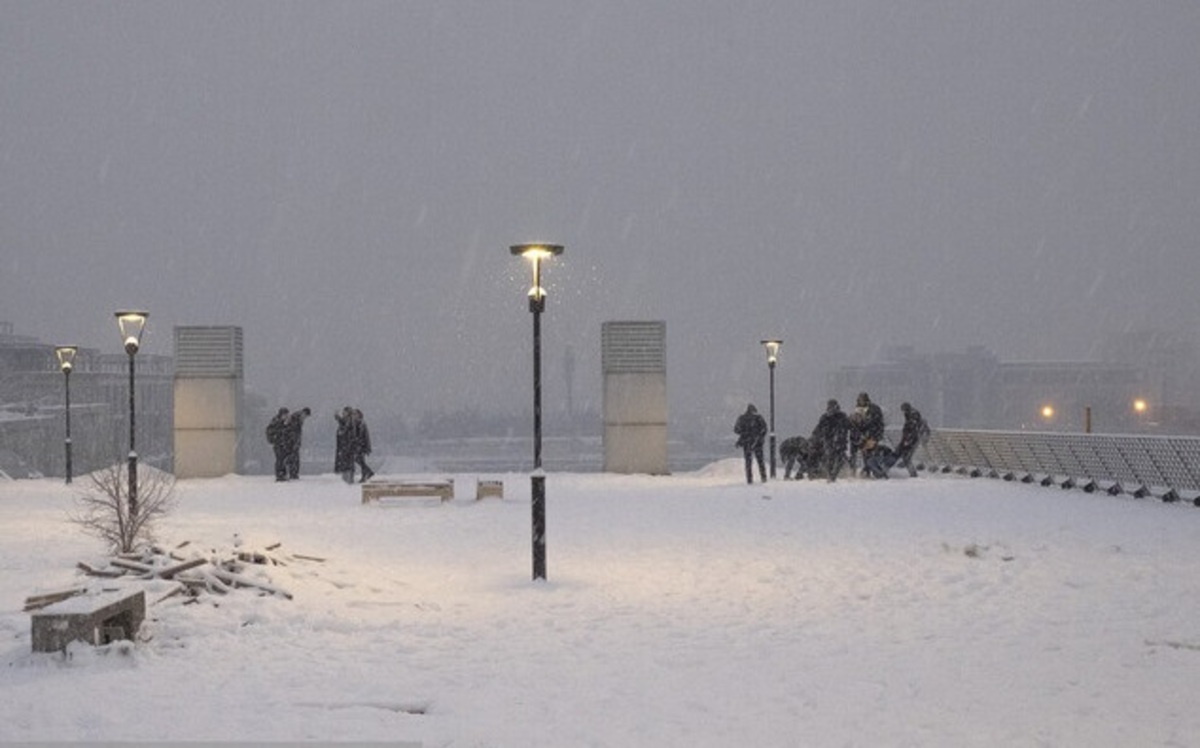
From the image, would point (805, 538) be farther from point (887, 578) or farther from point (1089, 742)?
point (1089, 742)

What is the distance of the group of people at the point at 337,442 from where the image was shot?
27033 millimetres

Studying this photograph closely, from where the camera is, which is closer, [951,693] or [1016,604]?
[951,693]

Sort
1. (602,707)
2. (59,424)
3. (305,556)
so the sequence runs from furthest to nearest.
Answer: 1. (59,424)
2. (305,556)
3. (602,707)

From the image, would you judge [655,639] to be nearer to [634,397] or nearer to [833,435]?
[833,435]

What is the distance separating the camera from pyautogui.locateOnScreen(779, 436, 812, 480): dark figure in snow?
2743 centimetres

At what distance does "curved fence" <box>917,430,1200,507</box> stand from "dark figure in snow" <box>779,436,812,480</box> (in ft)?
12.9

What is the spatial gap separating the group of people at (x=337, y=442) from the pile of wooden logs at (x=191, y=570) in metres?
14.3

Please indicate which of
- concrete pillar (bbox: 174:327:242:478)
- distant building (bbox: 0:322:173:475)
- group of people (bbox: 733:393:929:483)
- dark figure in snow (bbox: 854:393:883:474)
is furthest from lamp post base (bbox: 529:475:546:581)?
distant building (bbox: 0:322:173:475)

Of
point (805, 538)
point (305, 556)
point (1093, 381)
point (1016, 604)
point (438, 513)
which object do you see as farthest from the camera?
point (1093, 381)

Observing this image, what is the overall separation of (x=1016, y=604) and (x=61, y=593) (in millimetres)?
8558

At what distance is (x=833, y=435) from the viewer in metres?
26.3

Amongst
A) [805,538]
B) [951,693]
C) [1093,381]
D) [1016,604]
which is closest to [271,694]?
[951,693]

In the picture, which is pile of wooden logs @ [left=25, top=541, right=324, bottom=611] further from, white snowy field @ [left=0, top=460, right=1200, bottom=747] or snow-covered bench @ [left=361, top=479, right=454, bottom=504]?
snow-covered bench @ [left=361, top=479, right=454, bottom=504]

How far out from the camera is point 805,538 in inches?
628
